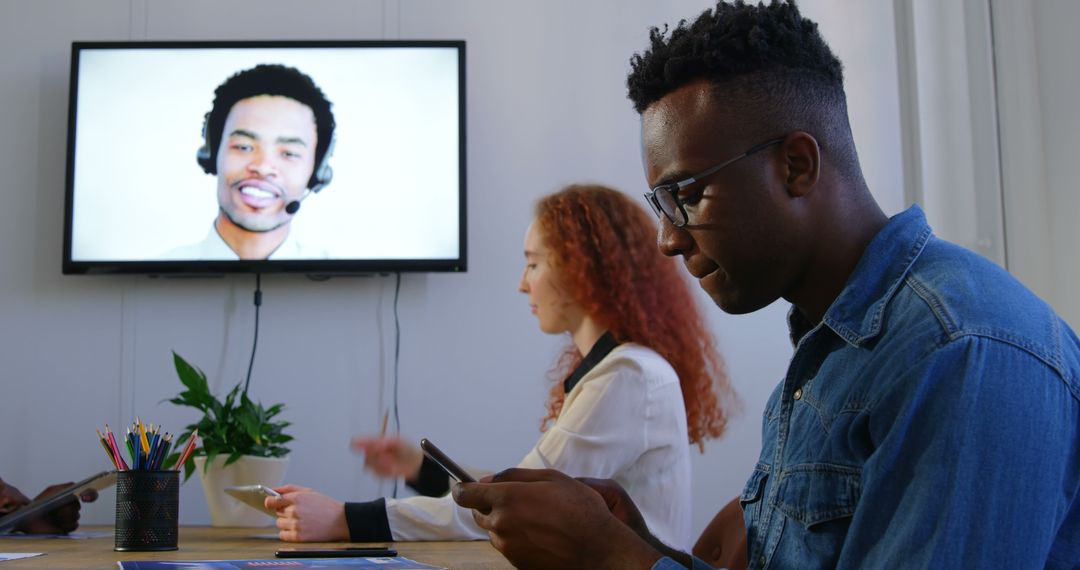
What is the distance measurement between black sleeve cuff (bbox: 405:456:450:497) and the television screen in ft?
2.69

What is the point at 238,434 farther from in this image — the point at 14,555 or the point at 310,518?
the point at 14,555

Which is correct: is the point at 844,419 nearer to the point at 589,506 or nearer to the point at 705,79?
the point at 589,506

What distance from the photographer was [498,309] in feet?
9.82

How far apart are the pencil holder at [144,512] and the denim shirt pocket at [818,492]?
1.01 m

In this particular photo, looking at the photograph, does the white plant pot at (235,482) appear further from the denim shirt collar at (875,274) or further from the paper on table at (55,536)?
the denim shirt collar at (875,274)

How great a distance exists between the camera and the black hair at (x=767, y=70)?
105 cm

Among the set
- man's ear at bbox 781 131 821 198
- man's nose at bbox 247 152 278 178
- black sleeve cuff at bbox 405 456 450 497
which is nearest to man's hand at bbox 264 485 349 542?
black sleeve cuff at bbox 405 456 450 497

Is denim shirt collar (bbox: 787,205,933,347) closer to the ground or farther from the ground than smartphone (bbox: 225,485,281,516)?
farther from the ground

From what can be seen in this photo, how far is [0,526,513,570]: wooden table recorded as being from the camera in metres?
1.43

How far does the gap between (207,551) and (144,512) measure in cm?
12

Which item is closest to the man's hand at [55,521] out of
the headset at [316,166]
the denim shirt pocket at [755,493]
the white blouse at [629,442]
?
the white blouse at [629,442]

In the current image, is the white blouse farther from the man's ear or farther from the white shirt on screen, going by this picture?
the white shirt on screen

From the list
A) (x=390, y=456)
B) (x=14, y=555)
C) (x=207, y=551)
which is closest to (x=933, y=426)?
(x=207, y=551)

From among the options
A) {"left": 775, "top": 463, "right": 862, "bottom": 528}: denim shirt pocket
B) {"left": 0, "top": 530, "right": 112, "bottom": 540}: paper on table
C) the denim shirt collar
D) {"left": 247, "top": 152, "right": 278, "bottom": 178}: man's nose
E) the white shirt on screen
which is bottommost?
{"left": 0, "top": 530, "right": 112, "bottom": 540}: paper on table
